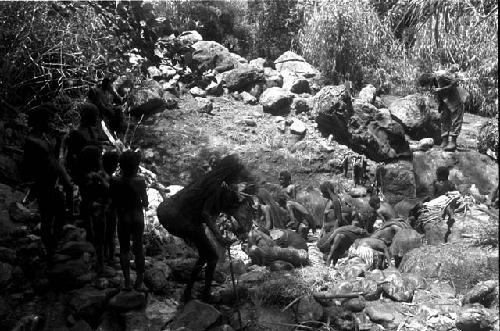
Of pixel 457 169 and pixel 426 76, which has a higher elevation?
pixel 426 76

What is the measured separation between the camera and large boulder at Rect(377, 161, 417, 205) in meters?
10.4

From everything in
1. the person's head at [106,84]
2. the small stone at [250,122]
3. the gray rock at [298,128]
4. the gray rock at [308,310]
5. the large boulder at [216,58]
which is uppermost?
the large boulder at [216,58]

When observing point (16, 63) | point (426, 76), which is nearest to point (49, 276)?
point (16, 63)

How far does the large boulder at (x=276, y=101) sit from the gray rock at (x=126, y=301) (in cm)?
853

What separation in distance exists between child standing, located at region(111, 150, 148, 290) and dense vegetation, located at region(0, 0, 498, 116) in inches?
39.2

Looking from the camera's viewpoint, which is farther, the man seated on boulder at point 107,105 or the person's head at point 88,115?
the man seated on boulder at point 107,105

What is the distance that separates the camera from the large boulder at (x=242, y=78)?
13.4m

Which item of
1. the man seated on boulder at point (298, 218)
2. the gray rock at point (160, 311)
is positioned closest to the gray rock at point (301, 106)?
the man seated on boulder at point (298, 218)

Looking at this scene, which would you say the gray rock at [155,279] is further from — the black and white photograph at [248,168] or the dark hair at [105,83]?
the dark hair at [105,83]

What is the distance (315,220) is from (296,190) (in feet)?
2.45

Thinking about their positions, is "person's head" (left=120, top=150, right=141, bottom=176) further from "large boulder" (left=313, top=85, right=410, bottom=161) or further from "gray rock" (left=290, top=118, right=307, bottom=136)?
"gray rock" (left=290, top=118, right=307, bottom=136)

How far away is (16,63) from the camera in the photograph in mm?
8586

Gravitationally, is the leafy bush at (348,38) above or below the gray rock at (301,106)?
above

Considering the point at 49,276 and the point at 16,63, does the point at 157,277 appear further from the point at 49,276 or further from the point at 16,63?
the point at 16,63
